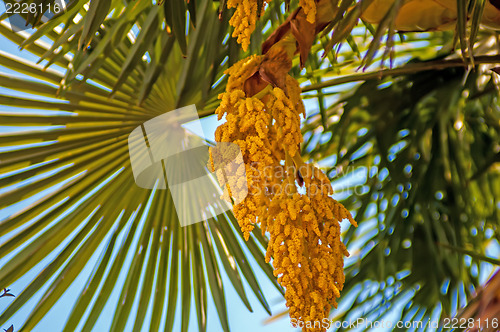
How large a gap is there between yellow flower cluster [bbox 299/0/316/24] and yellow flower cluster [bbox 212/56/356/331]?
0.37 feet

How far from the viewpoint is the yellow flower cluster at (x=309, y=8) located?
89 cm

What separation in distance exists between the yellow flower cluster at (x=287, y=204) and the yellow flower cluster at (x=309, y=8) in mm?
113

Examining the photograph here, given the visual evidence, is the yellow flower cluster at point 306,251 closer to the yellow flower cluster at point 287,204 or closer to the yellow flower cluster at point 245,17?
the yellow flower cluster at point 287,204

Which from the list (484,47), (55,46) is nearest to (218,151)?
(55,46)

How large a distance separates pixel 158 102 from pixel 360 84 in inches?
26.1

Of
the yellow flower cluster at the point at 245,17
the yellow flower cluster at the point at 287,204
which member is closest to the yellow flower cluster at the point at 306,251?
the yellow flower cluster at the point at 287,204

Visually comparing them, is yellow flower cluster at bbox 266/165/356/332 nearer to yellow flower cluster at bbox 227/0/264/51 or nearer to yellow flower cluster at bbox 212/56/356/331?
yellow flower cluster at bbox 212/56/356/331

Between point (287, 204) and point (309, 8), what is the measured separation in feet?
0.99

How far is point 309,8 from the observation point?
89 cm

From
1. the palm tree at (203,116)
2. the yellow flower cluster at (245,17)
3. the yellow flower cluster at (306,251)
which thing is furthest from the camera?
the palm tree at (203,116)

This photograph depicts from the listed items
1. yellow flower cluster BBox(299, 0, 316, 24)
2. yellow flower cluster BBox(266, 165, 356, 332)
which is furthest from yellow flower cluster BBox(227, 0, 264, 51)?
yellow flower cluster BBox(266, 165, 356, 332)

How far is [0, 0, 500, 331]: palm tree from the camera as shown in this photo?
4.62 feet

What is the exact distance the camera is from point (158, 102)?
61.8 inches

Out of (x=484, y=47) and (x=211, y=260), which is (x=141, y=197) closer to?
(x=211, y=260)
